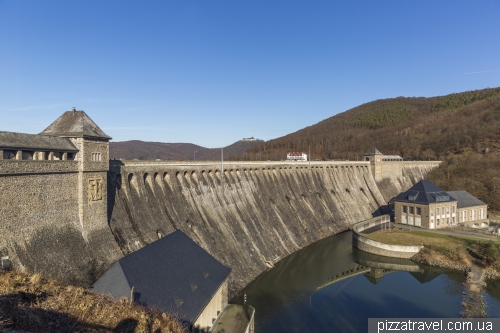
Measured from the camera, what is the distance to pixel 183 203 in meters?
33.1

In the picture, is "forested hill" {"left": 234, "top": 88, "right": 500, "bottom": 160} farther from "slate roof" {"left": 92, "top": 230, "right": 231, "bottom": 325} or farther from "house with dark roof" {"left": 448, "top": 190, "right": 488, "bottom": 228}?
"slate roof" {"left": 92, "top": 230, "right": 231, "bottom": 325}

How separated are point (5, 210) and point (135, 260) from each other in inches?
302

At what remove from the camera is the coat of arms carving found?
22750 millimetres

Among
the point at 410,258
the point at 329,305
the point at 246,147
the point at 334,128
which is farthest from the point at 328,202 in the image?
the point at 334,128

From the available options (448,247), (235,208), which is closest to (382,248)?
(448,247)

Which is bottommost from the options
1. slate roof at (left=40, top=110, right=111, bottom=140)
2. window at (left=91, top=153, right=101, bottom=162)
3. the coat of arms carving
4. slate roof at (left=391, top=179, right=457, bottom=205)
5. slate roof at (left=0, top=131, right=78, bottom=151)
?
slate roof at (left=391, top=179, right=457, bottom=205)

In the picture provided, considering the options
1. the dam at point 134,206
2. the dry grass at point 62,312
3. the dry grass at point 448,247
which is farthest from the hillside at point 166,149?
the dry grass at point 62,312

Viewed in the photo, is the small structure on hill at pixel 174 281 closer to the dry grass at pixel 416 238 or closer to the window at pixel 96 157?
the window at pixel 96 157

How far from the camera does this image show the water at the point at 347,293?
2469 cm

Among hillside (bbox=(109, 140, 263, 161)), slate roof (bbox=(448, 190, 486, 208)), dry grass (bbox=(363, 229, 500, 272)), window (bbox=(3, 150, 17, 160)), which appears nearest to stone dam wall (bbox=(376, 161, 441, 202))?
slate roof (bbox=(448, 190, 486, 208))

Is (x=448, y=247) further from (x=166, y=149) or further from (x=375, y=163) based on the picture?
(x=166, y=149)

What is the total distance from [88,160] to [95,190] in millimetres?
2225

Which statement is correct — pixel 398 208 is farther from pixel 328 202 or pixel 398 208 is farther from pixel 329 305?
pixel 329 305

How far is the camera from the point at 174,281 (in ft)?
55.4
